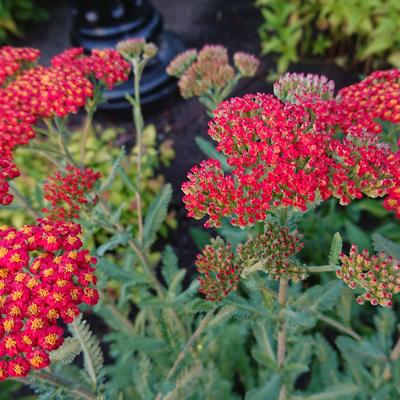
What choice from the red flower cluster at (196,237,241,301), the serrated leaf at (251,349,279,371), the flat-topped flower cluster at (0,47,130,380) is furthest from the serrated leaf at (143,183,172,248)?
the red flower cluster at (196,237,241,301)

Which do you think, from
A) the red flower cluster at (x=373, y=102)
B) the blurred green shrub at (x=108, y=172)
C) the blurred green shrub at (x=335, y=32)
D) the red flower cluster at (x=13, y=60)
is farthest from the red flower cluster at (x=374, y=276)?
the blurred green shrub at (x=335, y=32)

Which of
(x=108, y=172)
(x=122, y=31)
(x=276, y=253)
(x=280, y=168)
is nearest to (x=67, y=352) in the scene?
(x=276, y=253)

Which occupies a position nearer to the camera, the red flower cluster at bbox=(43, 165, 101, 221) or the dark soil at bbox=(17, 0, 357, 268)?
the red flower cluster at bbox=(43, 165, 101, 221)

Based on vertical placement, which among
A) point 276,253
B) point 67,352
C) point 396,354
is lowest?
point 396,354

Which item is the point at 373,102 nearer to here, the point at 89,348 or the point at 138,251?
the point at 138,251

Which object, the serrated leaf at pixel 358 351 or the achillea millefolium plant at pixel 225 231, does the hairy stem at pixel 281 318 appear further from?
the serrated leaf at pixel 358 351

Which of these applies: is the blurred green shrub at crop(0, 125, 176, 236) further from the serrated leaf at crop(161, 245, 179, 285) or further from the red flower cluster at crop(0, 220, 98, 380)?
the red flower cluster at crop(0, 220, 98, 380)

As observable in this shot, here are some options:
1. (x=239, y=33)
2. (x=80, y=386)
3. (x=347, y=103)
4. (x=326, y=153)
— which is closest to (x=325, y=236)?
(x=347, y=103)
